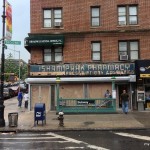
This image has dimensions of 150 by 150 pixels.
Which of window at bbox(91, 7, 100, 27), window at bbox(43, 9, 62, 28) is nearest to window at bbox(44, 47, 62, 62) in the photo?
window at bbox(43, 9, 62, 28)

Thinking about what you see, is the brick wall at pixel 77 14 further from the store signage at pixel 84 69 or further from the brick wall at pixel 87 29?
the store signage at pixel 84 69

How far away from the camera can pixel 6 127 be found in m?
18.5

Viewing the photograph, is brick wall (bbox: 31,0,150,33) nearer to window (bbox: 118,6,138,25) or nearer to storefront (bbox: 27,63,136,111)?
window (bbox: 118,6,138,25)

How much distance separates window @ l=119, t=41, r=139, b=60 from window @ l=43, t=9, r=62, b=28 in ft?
17.4

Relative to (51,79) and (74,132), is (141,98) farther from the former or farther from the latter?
(74,132)

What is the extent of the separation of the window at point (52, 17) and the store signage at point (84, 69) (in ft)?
11.4

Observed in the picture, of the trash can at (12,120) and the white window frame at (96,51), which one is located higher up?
the white window frame at (96,51)

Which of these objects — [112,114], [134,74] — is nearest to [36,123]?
[112,114]

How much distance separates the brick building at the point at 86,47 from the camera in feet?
89.1

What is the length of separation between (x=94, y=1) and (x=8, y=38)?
10.8 meters

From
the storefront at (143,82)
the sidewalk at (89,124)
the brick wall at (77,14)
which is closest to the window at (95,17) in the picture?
the brick wall at (77,14)

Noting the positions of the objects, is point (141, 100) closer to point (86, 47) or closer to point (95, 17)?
point (86, 47)

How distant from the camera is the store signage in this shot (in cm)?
2702

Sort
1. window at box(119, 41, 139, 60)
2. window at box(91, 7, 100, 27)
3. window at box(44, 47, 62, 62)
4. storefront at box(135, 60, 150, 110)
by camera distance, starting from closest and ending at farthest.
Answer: storefront at box(135, 60, 150, 110)
window at box(119, 41, 139, 60)
window at box(91, 7, 100, 27)
window at box(44, 47, 62, 62)
